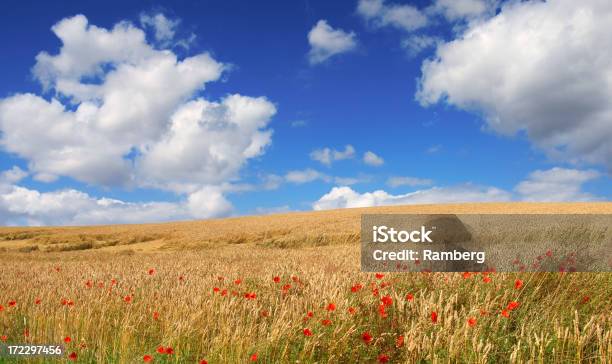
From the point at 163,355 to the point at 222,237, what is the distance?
2642cm

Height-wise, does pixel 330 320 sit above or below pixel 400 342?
above

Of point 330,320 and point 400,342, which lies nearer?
point 400,342

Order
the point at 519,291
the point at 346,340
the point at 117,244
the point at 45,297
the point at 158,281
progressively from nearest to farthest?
the point at 346,340 → the point at 519,291 → the point at 45,297 → the point at 158,281 → the point at 117,244

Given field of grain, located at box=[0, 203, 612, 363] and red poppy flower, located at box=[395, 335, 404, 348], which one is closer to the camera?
field of grain, located at box=[0, 203, 612, 363]

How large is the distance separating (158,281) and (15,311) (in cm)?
267

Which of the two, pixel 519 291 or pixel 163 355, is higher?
pixel 519 291

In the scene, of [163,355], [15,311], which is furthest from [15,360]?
[15,311]

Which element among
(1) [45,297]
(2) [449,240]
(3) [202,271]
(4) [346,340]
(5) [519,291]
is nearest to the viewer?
(4) [346,340]

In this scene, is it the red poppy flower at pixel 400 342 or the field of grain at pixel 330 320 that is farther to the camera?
the red poppy flower at pixel 400 342

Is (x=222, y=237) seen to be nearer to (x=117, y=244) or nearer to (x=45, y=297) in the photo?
(x=117, y=244)

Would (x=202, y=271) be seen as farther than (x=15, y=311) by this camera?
Yes

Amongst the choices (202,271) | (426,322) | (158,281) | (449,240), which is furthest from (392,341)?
(449,240)

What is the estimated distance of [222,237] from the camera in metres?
30.9

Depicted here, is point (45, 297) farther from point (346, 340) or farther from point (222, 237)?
point (222, 237)
